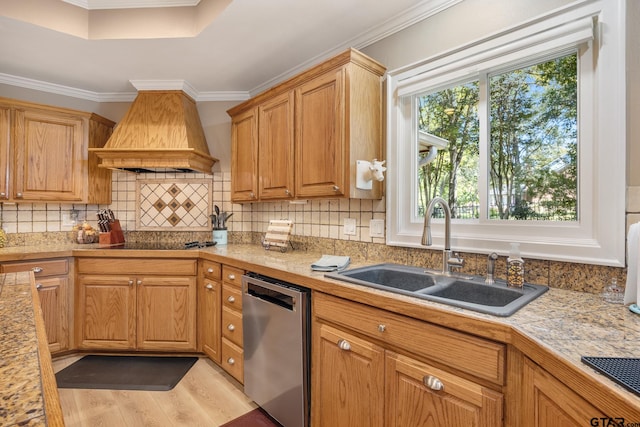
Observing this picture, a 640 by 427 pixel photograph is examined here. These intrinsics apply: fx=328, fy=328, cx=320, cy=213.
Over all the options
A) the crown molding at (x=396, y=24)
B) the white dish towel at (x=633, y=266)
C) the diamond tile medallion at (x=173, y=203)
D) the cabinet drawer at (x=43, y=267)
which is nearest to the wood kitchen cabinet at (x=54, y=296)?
the cabinet drawer at (x=43, y=267)

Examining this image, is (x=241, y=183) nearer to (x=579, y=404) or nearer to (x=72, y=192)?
(x=72, y=192)

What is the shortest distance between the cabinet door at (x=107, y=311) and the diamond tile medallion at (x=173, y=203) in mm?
745

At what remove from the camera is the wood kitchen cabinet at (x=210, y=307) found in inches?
93.6

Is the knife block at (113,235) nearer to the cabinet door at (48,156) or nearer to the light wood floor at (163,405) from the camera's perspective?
the cabinet door at (48,156)

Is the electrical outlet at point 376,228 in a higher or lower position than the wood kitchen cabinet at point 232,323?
higher

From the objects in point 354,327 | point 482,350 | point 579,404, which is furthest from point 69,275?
point 579,404

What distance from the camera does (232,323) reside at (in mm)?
2234

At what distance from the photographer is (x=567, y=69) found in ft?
4.82

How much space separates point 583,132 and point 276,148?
1.76 metres

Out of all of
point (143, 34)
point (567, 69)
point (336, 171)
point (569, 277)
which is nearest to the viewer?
point (569, 277)

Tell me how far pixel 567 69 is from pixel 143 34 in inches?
98.0

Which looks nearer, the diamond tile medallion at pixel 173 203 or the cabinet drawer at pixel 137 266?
the cabinet drawer at pixel 137 266

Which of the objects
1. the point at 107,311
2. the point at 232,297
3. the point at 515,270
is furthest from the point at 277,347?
the point at 107,311

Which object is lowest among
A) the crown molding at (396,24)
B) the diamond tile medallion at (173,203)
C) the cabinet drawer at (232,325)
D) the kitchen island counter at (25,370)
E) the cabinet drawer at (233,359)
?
the cabinet drawer at (233,359)
